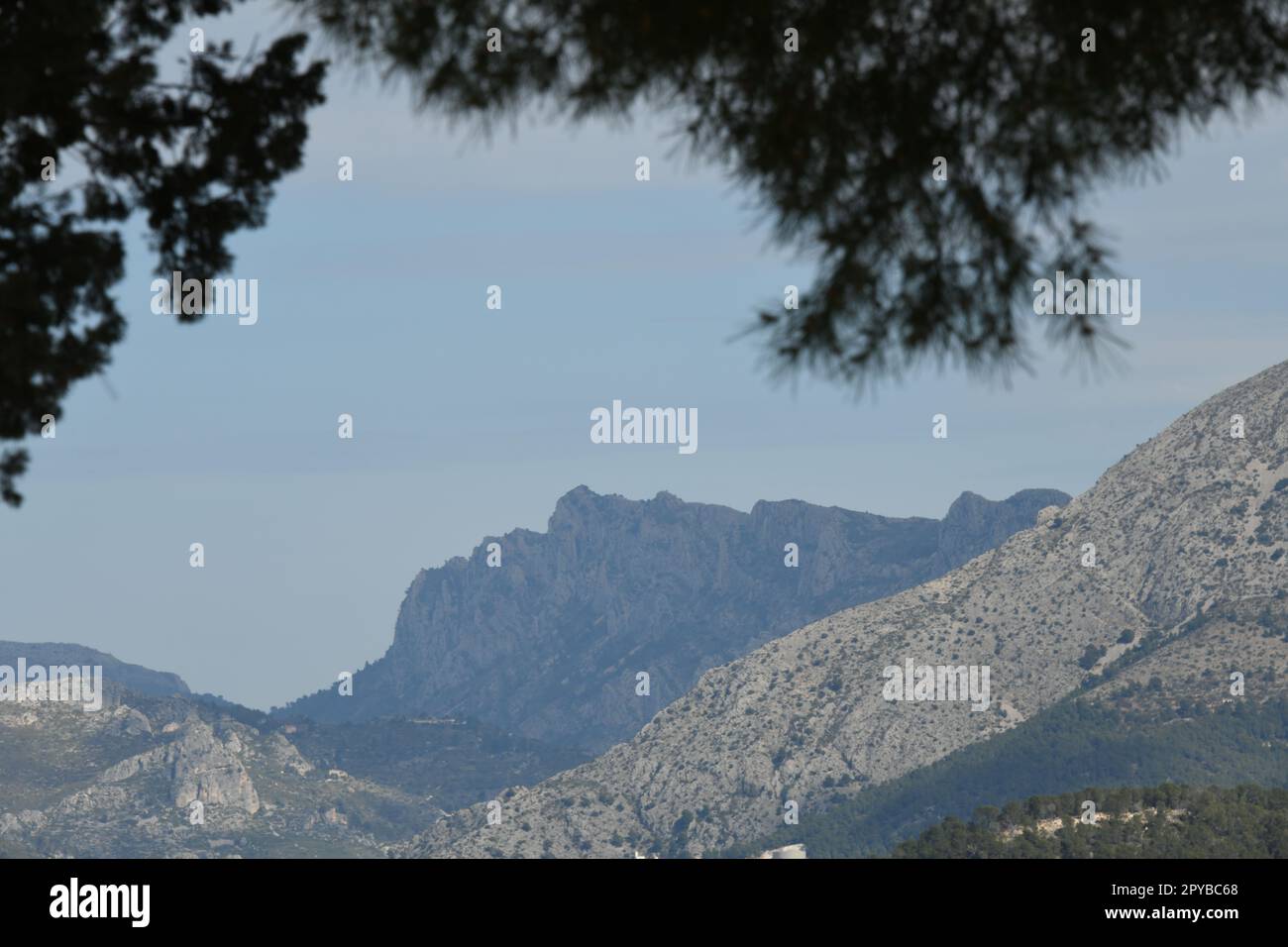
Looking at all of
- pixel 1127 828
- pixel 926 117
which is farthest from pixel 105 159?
pixel 1127 828

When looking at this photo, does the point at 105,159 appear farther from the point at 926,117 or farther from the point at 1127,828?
the point at 1127,828

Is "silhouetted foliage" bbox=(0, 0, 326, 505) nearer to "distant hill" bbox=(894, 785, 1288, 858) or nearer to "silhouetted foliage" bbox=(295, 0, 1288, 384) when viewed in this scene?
"silhouetted foliage" bbox=(295, 0, 1288, 384)

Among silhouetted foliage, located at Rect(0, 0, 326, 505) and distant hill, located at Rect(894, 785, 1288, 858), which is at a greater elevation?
silhouetted foliage, located at Rect(0, 0, 326, 505)

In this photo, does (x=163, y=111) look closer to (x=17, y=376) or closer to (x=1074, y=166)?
(x=17, y=376)

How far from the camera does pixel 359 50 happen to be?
44.8 ft

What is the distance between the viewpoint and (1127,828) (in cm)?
11688

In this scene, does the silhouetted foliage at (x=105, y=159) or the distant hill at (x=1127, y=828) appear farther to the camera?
the distant hill at (x=1127, y=828)

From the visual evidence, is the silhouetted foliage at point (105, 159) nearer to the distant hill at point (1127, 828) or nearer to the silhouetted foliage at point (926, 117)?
the silhouetted foliage at point (926, 117)

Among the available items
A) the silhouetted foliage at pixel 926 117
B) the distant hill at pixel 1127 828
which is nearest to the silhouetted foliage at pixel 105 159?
the silhouetted foliage at pixel 926 117

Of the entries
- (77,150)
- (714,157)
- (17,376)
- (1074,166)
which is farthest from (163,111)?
(1074,166)

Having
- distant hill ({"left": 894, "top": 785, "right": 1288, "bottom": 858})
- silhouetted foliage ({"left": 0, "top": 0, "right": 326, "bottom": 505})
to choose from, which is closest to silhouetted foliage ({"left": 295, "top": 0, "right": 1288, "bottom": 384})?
silhouetted foliage ({"left": 0, "top": 0, "right": 326, "bottom": 505})

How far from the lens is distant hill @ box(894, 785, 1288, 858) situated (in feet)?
363

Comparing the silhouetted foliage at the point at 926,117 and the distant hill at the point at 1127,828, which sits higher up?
the silhouetted foliage at the point at 926,117

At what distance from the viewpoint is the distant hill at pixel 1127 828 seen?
110562mm
